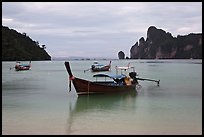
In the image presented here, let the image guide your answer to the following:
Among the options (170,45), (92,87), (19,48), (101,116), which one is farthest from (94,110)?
(170,45)

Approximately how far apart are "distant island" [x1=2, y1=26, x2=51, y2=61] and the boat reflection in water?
82.6 metres

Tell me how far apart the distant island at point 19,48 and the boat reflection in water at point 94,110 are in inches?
3250

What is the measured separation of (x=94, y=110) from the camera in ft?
42.6

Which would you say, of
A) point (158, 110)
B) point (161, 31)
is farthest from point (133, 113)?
point (161, 31)

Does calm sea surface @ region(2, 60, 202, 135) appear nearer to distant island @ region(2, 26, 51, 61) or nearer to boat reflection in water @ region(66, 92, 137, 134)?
boat reflection in water @ region(66, 92, 137, 134)

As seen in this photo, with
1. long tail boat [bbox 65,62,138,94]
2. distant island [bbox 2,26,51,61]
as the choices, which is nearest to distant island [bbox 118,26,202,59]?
distant island [bbox 2,26,51,61]

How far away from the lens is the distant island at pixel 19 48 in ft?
327

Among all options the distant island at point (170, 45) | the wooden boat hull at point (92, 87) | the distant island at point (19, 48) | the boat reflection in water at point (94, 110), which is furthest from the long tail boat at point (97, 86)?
the distant island at point (170, 45)

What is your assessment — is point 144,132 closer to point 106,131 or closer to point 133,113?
point 106,131

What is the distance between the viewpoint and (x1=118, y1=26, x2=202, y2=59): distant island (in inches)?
5679

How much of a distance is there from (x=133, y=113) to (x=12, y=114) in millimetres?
4437

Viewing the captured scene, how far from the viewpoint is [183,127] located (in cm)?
984

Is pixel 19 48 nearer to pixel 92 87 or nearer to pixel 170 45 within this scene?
pixel 170 45

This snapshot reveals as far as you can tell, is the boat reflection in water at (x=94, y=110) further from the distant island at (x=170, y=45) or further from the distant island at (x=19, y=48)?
the distant island at (x=170, y=45)
